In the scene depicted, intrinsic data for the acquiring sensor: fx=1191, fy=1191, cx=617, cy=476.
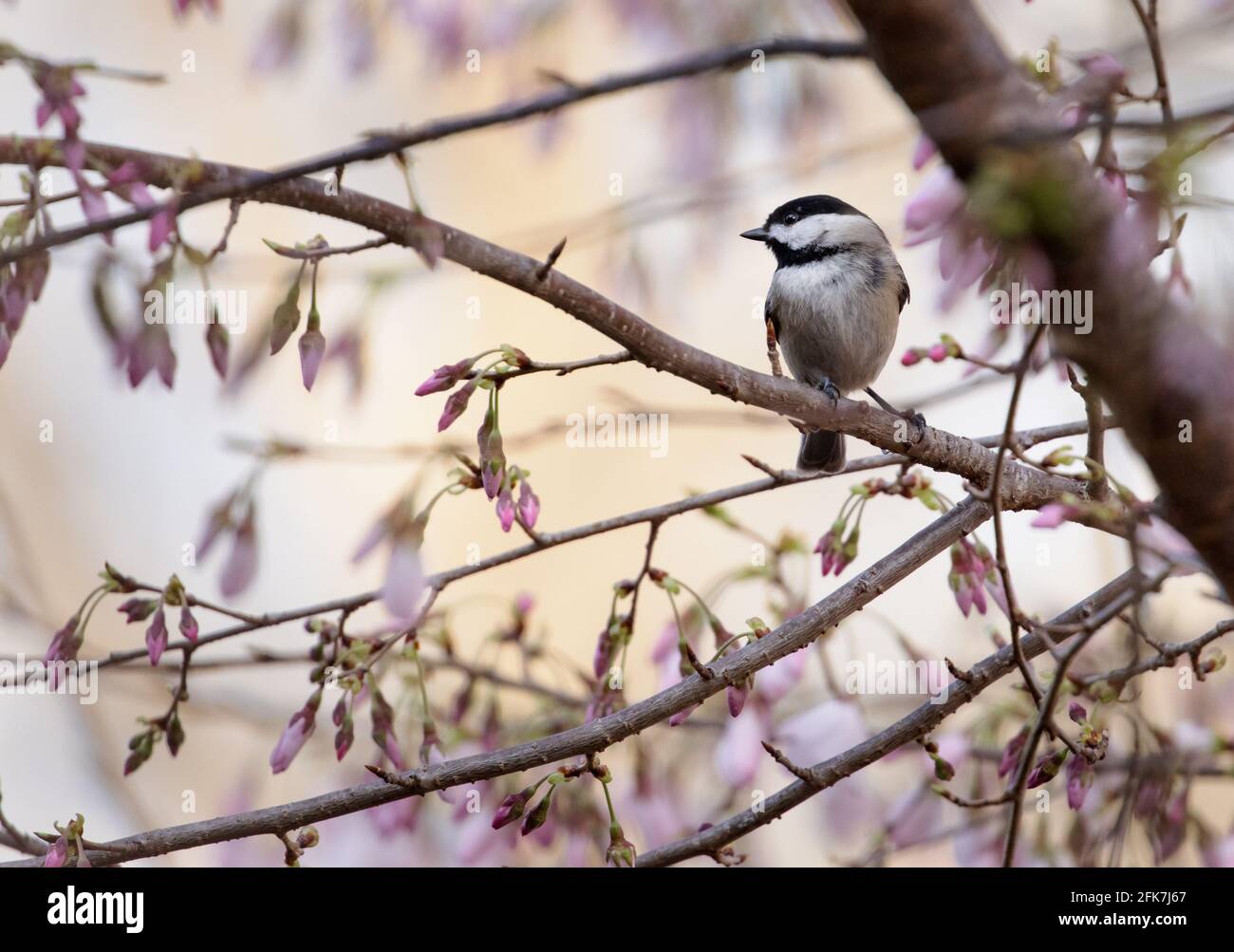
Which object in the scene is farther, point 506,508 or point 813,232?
point 813,232

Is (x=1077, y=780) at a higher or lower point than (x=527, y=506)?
lower

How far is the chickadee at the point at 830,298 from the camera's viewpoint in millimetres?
2762

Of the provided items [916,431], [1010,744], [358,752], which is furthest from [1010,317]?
[358,752]

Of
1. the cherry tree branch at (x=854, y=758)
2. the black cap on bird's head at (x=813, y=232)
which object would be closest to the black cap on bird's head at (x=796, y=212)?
the black cap on bird's head at (x=813, y=232)

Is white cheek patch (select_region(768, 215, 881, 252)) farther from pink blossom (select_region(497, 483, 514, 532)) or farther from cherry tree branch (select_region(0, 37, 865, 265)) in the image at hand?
cherry tree branch (select_region(0, 37, 865, 265))

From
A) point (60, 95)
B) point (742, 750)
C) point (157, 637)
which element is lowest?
point (742, 750)

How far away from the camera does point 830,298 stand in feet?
9.05

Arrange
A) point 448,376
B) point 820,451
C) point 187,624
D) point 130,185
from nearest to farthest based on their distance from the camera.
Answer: point 130,185 < point 448,376 < point 187,624 < point 820,451

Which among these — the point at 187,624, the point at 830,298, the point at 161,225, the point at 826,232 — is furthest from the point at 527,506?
the point at 826,232

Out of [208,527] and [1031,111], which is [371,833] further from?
[1031,111]

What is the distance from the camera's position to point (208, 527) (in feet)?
6.40

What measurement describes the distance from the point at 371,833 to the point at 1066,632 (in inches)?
60.7

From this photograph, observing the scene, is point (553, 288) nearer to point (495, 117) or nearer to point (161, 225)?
point (495, 117)

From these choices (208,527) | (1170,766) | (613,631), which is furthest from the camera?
(208,527)
